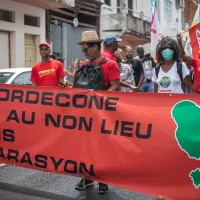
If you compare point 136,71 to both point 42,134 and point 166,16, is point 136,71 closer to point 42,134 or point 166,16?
point 42,134

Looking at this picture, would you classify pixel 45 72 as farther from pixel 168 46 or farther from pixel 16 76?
pixel 168 46

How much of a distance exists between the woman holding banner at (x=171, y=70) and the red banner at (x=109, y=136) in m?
1.38

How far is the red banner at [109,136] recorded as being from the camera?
381 cm

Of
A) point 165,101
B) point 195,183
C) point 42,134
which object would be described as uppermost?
point 165,101

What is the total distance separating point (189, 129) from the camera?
380cm

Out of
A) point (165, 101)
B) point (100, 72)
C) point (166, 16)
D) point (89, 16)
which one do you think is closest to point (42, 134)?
point (100, 72)

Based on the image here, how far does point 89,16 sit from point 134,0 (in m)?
6.59

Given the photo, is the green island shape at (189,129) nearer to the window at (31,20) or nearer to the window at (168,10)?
the window at (31,20)

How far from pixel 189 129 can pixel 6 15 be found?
14.2m

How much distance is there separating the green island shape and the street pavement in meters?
1.29

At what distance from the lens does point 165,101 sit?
13.0 feet

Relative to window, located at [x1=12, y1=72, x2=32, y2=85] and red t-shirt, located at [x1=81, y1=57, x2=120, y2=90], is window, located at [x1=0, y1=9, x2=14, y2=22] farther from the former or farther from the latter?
red t-shirt, located at [x1=81, y1=57, x2=120, y2=90]

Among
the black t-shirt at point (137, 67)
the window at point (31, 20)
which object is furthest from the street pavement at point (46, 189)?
the window at point (31, 20)

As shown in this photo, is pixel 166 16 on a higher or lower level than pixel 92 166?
higher
